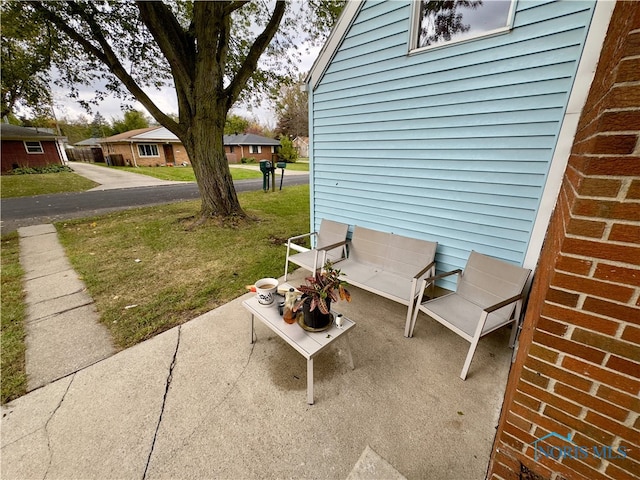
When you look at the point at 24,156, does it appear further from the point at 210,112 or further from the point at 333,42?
the point at 333,42

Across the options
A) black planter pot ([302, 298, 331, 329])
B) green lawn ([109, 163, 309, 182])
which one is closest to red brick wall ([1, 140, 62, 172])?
green lawn ([109, 163, 309, 182])

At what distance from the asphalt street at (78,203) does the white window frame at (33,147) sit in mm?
13649

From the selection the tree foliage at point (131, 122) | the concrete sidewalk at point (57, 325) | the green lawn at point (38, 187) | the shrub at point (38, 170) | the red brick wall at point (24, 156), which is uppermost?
the tree foliage at point (131, 122)

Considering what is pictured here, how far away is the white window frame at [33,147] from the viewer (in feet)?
61.4

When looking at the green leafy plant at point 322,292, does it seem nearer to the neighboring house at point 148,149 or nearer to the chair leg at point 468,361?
the chair leg at point 468,361

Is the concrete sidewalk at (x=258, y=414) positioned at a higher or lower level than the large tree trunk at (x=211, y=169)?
lower

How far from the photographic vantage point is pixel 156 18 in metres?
5.25

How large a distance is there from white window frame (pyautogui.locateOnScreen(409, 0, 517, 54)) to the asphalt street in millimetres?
9430

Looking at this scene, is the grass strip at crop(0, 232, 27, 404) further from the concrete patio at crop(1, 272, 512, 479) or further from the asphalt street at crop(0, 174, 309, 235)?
the asphalt street at crop(0, 174, 309, 235)

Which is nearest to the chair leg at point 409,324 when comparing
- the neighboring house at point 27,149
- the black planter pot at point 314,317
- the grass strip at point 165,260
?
the black planter pot at point 314,317

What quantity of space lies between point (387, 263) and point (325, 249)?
0.89m

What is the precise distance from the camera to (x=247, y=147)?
3022 centimetres

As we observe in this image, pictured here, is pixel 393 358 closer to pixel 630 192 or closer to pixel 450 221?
pixel 450 221

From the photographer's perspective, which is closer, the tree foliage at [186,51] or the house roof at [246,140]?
the tree foliage at [186,51]
